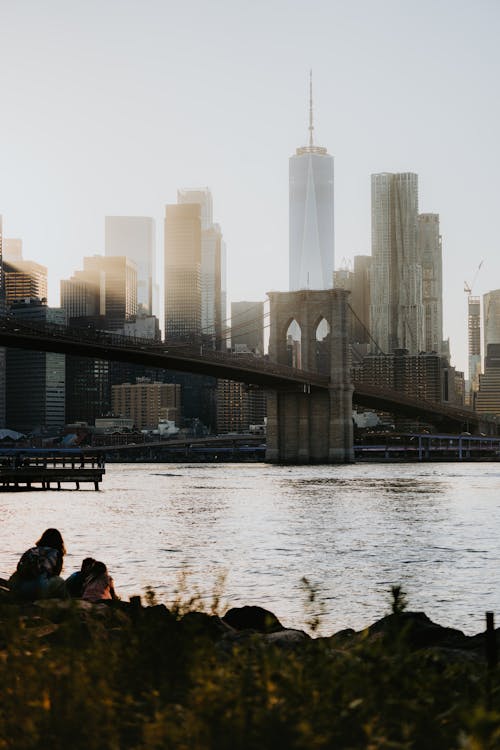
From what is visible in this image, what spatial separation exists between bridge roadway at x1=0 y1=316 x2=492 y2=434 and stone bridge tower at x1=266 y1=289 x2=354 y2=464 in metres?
2.15

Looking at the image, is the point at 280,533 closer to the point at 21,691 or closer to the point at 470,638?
the point at 470,638

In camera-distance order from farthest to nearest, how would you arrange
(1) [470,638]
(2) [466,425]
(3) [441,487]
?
(2) [466,425], (3) [441,487], (1) [470,638]

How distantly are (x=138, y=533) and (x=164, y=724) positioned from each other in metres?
27.4

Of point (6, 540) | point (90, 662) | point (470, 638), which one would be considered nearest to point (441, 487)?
point (6, 540)

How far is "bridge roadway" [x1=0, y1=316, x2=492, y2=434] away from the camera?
74.8 m

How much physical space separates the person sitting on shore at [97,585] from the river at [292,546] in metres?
1.26

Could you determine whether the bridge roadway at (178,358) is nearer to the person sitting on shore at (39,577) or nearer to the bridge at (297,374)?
the bridge at (297,374)

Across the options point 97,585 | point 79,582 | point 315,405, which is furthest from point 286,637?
point 315,405

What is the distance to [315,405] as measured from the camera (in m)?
110

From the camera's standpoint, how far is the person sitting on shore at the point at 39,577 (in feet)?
35.7

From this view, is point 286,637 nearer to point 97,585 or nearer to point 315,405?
point 97,585

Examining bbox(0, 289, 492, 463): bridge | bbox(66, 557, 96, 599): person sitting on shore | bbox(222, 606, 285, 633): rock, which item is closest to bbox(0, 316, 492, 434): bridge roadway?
bbox(0, 289, 492, 463): bridge

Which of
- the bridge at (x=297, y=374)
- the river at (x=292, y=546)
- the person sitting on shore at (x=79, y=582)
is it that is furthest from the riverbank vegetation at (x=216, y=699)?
the bridge at (x=297, y=374)

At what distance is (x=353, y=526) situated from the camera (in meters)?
34.2
